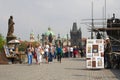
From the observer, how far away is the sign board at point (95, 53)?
24.1 m

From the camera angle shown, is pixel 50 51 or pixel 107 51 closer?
pixel 107 51

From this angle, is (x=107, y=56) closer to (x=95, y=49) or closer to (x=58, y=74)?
(x=95, y=49)

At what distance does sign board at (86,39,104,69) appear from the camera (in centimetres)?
2410

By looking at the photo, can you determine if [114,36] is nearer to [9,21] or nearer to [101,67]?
[9,21]

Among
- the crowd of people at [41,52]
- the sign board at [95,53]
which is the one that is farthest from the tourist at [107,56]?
the crowd of people at [41,52]

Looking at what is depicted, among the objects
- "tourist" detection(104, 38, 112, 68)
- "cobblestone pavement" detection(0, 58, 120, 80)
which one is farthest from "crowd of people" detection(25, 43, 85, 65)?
"cobblestone pavement" detection(0, 58, 120, 80)

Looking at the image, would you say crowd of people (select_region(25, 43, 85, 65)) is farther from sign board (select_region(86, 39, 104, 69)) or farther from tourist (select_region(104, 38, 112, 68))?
sign board (select_region(86, 39, 104, 69))

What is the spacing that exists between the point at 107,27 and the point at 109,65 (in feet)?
38.2

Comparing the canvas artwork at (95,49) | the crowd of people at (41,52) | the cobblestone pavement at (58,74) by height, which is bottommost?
the cobblestone pavement at (58,74)

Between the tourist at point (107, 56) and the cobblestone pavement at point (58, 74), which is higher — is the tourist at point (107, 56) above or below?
Result: above

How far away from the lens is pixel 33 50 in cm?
3372

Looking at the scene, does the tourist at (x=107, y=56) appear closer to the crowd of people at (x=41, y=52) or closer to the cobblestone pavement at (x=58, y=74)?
the cobblestone pavement at (x=58, y=74)

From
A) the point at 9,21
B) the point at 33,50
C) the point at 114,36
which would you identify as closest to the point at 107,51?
the point at 33,50

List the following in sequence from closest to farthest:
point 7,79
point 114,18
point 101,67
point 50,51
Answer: point 7,79 → point 101,67 → point 50,51 → point 114,18
